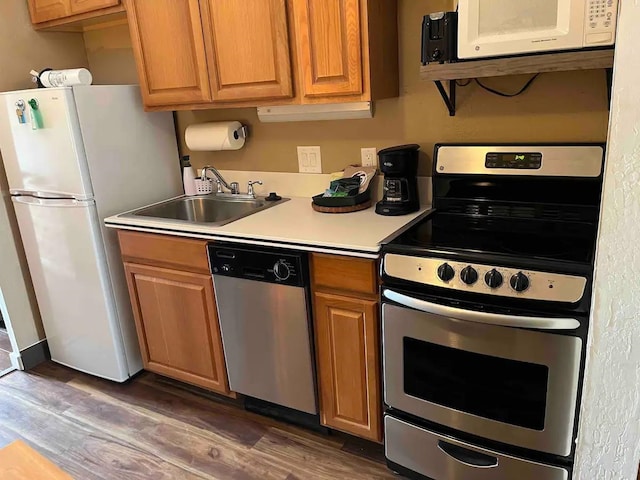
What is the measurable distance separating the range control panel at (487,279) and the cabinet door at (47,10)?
2.07 metres

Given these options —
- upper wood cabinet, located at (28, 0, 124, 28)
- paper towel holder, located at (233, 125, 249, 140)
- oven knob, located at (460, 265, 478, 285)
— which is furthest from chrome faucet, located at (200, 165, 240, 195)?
oven knob, located at (460, 265, 478, 285)

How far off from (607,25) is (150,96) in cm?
187

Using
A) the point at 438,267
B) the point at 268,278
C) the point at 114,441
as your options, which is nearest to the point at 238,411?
the point at 114,441

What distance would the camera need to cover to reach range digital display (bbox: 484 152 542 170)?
5.84 ft

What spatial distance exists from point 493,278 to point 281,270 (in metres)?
0.78

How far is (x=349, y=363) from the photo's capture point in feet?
6.14

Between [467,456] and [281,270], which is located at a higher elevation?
[281,270]

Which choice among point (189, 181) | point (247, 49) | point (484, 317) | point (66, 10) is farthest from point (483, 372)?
point (66, 10)

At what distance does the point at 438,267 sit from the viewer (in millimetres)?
1522

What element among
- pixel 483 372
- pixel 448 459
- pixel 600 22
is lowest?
pixel 448 459

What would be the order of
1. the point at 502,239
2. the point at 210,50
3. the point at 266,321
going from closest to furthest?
the point at 502,239, the point at 266,321, the point at 210,50

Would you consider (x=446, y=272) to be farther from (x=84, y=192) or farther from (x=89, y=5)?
(x=89, y=5)

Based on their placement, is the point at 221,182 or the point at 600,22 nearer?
the point at 600,22

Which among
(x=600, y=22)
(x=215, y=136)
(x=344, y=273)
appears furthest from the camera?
(x=215, y=136)
